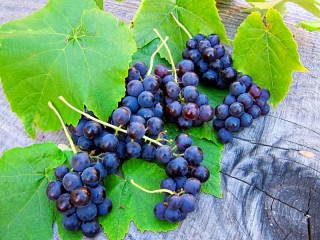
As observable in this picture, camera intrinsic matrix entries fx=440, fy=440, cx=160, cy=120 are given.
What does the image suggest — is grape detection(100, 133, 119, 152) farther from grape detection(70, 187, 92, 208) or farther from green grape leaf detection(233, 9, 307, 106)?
green grape leaf detection(233, 9, 307, 106)

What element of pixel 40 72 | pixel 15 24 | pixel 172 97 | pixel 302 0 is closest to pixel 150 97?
pixel 172 97

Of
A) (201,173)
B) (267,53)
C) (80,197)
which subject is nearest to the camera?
(80,197)

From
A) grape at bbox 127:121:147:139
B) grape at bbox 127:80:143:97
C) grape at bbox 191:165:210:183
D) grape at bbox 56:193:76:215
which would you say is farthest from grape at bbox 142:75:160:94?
grape at bbox 56:193:76:215

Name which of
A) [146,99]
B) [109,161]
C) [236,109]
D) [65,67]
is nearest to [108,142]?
[109,161]

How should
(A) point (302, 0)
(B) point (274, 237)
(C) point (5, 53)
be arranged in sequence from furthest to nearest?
(A) point (302, 0) → (C) point (5, 53) → (B) point (274, 237)

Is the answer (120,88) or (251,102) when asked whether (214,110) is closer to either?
(251,102)

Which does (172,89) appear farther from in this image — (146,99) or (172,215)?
(172,215)

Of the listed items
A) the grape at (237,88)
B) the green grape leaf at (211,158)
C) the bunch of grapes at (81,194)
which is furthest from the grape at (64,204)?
the grape at (237,88)
